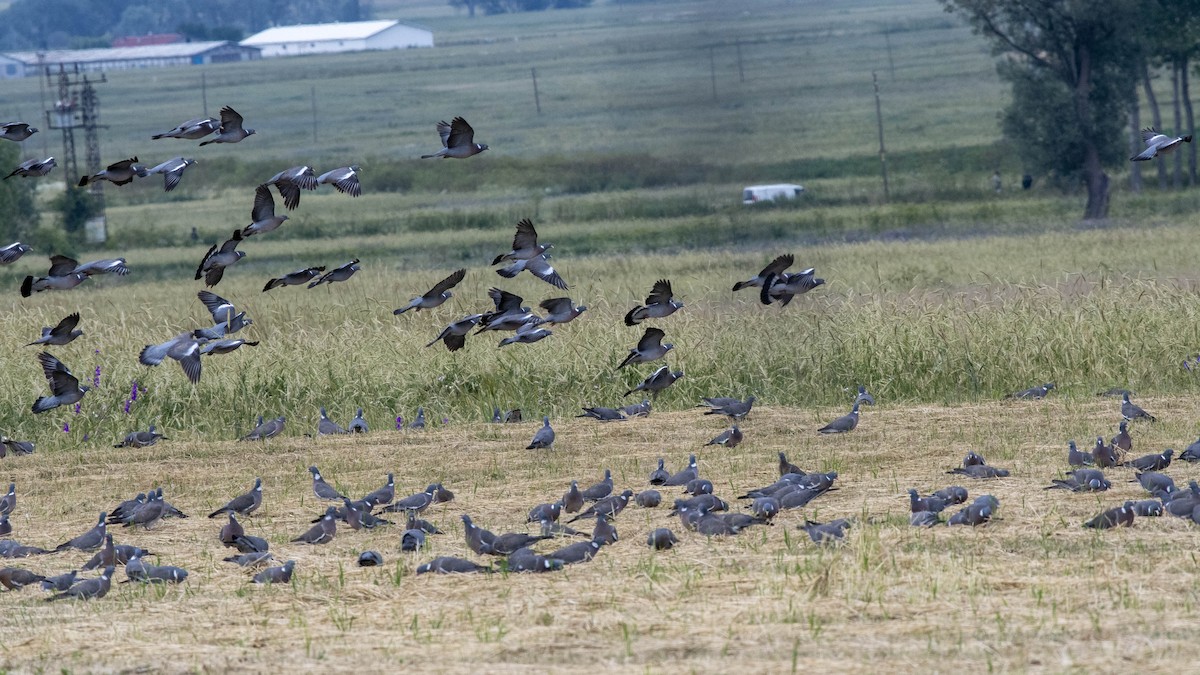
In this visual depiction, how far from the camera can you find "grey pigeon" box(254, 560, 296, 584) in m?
7.91

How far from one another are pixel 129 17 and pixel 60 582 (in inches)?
6616

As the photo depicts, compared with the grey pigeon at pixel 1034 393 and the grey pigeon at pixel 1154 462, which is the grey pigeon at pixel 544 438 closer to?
the grey pigeon at pixel 1154 462

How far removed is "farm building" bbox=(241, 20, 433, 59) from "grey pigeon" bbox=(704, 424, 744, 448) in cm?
13297

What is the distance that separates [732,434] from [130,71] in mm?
130806

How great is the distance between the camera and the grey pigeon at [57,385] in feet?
38.4

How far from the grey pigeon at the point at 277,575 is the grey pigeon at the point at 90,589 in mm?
749

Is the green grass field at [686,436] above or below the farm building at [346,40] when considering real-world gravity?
below

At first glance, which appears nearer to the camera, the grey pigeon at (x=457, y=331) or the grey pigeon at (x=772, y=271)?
the grey pigeon at (x=457, y=331)

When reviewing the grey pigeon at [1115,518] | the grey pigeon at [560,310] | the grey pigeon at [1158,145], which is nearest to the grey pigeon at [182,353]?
the grey pigeon at [560,310]

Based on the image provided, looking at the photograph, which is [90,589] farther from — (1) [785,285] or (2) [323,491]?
(1) [785,285]

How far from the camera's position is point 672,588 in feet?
24.2

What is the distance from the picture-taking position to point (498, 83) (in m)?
104

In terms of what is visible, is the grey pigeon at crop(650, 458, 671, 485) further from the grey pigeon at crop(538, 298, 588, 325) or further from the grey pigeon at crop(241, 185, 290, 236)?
the grey pigeon at crop(241, 185, 290, 236)

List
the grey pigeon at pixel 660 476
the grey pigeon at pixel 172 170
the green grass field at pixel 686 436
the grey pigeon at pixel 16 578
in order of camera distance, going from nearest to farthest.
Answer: the green grass field at pixel 686 436 → the grey pigeon at pixel 16 578 → the grey pigeon at pixel 660 476 → the grey pigeon at pixel 172 170
